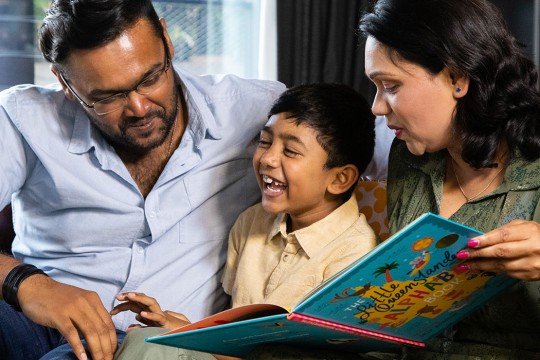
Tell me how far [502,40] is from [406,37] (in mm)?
177

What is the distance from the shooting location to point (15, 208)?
7.04 feet

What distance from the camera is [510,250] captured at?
48.6 inches

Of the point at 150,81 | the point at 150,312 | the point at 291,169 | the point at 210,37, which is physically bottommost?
the point at 210,37

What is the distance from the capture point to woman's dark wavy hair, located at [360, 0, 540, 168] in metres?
1.50

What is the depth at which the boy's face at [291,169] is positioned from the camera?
5.91 ft

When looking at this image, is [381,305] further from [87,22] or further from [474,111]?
[87,22]

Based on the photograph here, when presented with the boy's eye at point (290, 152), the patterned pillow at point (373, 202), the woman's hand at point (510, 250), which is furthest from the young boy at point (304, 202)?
the woman's hand at point (510, 250)

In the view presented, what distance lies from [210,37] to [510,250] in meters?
2.92

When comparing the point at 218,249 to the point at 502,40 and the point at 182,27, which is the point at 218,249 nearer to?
→ the point at 502,40

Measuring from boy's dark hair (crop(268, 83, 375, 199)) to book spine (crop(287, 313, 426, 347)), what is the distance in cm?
48

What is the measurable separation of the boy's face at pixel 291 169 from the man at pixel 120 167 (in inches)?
9.6

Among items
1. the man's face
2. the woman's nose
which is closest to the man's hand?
the man's face

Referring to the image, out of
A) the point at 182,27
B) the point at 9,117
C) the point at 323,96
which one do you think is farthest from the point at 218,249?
the point at 182,27

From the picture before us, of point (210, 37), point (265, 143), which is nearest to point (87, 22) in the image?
point (265, 143)
